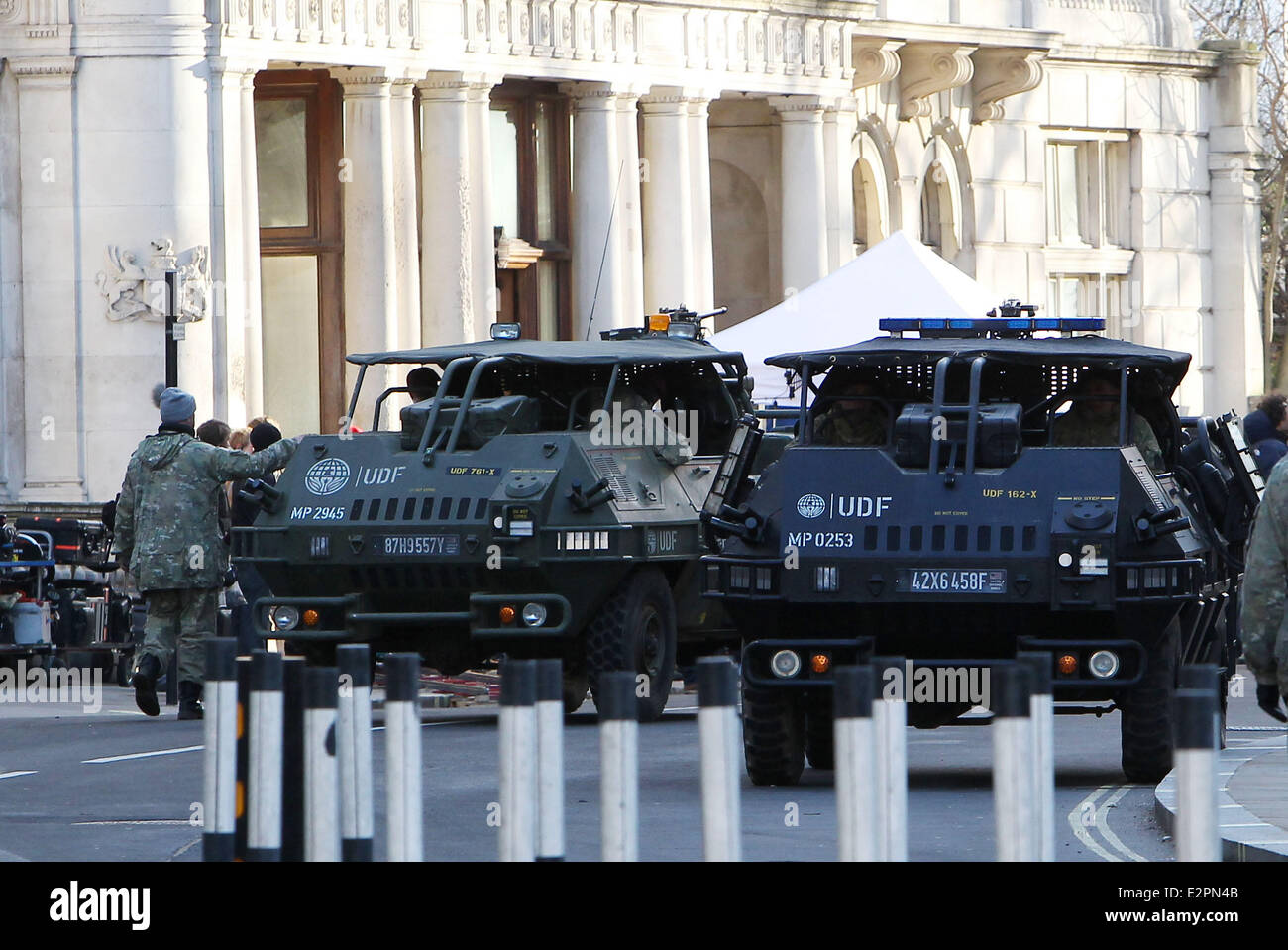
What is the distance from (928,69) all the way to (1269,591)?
96.5 feet

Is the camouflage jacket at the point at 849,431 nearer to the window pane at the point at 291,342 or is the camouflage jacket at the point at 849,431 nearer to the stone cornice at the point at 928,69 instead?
the window pane at the point at 291,342

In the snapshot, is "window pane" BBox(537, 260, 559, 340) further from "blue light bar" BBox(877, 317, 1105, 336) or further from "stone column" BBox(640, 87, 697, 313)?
"blue light bar" BBox(877, 317, 1105, 336)

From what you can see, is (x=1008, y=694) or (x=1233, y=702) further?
(x=1233, y=702)

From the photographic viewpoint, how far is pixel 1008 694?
25.8 feet

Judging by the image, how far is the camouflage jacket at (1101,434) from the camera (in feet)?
47.9

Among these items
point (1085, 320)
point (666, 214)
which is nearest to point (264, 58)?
point (666, 214)

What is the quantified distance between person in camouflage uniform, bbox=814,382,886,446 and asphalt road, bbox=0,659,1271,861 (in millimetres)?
1716

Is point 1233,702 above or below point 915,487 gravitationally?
below

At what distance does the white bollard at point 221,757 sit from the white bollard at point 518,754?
44.2 inches

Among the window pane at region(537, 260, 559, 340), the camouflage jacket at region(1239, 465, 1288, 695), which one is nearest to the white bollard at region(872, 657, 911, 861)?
the camouflage jacket at region(1239, 465, 1288, 695)

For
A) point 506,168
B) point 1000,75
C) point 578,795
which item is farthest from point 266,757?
point 1000,75

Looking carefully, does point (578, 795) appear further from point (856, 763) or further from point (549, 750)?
point (856, 763)
